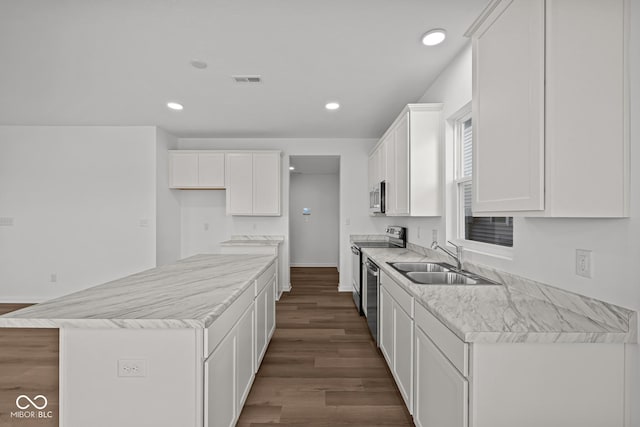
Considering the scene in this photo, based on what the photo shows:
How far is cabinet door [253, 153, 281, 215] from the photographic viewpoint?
4805 mm

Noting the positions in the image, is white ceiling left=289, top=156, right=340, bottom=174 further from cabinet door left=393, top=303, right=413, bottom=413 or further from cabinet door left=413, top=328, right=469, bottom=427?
cabinet door left=413, top=328, right=469, bottom=427

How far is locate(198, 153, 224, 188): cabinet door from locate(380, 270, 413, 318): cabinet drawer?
3.31 metres

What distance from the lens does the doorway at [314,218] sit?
7.72 metres

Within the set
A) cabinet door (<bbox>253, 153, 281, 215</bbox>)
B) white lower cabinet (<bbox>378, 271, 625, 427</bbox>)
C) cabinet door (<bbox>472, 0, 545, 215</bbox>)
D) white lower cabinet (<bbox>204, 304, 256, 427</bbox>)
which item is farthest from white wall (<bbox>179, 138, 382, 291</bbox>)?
white lower cabinet (<bbox>378, 271, 625, 427</bbox>)

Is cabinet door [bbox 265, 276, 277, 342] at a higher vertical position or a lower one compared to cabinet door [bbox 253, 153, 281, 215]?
lower

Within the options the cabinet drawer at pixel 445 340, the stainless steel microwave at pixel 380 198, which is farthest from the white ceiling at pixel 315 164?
the cabinet drawer at pixel 445 340

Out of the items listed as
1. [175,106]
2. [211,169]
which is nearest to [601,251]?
[175,106]

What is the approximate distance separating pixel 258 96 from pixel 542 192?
2999mm

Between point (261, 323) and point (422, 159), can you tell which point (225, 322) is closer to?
point (261, 323)

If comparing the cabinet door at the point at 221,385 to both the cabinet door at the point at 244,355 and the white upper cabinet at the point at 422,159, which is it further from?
the white upper cabinet at the point at 422,159

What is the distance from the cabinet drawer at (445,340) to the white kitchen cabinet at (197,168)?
4041 mm

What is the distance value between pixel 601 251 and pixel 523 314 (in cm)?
40

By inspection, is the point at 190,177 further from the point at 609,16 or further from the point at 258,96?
the point at 609,16

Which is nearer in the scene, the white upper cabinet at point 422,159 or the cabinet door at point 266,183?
the white upper cabinet at point 422,159
